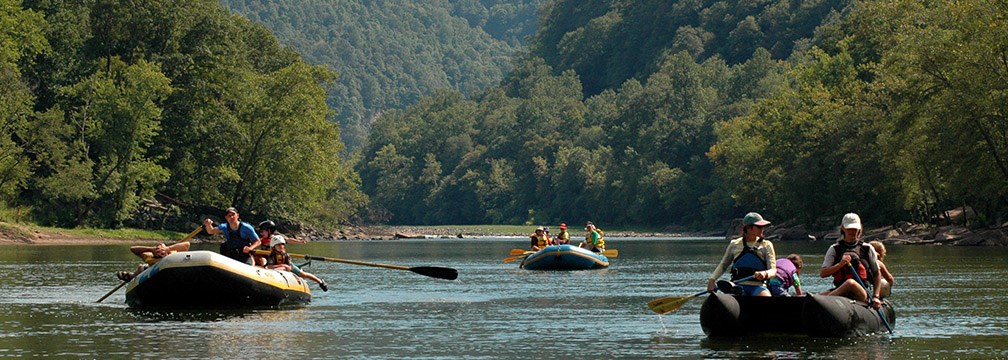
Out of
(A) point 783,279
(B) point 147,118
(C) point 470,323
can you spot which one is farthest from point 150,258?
(B) point 147,118

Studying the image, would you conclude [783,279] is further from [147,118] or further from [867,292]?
[147,118]

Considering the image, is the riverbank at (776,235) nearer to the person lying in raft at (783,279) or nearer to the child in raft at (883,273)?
the child in raft at (883,273)

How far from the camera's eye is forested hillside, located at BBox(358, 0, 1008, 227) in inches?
2717

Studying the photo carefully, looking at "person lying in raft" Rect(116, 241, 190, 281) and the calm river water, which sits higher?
"person lying in raft" Rect(116, 241, 190, 281)

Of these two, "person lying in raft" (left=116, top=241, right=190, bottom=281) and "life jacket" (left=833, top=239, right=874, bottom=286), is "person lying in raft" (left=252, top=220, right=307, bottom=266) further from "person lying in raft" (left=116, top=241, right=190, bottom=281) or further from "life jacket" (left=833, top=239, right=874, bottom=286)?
"life jacket" (left=833, top=239, right=874, bottom=286)

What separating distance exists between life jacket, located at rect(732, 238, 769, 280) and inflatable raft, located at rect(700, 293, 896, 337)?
0.40 metres

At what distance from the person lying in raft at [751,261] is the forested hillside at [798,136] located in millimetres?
43876

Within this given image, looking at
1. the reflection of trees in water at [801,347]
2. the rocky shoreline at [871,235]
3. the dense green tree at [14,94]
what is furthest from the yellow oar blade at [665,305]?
the dense green tree at [14,94]

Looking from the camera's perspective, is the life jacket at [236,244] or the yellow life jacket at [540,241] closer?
the life jacket at [236,244]

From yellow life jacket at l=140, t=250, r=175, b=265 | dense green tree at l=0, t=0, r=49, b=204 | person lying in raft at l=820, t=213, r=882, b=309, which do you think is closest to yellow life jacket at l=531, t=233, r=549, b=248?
yellow life jacket at l=140, t=250, r=175, b=265

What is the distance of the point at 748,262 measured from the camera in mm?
22859

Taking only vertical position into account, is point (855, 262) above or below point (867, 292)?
above

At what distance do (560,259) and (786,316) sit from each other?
2998cm

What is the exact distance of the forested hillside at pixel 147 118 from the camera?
84750 mm
